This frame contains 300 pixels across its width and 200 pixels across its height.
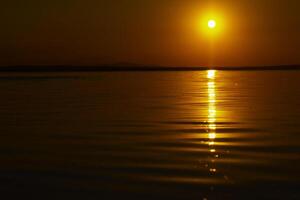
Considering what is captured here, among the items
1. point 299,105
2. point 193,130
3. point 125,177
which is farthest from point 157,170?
point 299,105

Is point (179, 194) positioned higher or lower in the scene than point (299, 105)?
lower

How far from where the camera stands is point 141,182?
6.14 meters

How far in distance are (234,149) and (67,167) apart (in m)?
2.52

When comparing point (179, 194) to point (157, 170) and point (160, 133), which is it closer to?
A: point (157, 170)

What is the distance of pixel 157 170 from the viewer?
681 cm

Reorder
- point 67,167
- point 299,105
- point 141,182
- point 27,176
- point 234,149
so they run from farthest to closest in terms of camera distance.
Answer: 1. point 299,105
2. point 234,149
3. point 67,167
4. point 27,176
5. point 141,182

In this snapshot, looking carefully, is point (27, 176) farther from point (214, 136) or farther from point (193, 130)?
point (193, 130)

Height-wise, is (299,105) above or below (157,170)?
above

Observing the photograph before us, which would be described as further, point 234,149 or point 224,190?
point 234,149

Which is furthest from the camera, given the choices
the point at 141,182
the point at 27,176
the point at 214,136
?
the point at 214,136

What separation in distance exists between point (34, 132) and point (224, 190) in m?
6.07

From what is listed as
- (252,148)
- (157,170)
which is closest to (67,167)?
(157,170)

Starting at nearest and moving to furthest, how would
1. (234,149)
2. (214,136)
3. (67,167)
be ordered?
(67,167), (234,149), (214,136)

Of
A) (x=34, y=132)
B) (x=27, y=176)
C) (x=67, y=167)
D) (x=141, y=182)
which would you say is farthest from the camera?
(x=34, y=132)
